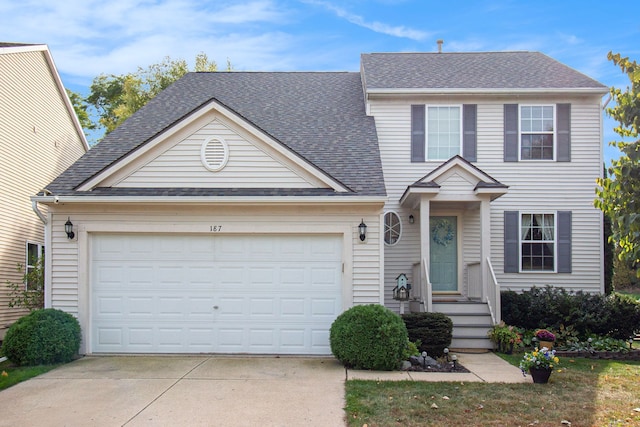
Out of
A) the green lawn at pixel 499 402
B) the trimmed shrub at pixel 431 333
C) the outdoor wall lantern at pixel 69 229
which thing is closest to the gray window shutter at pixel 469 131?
the trimmed shrub at pixel 431 333

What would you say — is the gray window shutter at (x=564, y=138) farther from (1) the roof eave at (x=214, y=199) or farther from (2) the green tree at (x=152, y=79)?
(2) the green tree at (x=152, y=79)

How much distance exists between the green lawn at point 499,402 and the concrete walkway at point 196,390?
1.32 ft

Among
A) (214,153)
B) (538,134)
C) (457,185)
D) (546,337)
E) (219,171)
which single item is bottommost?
(546,337)

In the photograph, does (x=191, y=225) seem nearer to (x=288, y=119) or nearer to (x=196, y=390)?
(x=196, y=390)

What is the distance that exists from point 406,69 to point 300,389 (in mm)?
10770

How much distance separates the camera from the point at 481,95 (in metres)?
15.2

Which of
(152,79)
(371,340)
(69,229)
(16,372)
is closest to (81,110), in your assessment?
(152,79)

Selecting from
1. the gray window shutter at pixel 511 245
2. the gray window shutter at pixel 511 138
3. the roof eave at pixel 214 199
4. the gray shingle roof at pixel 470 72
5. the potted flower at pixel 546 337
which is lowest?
the potted flower at pixel 546 337

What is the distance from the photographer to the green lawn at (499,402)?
6.95 metres

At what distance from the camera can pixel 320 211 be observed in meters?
11.4

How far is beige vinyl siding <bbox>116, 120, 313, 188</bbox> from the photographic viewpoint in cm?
1159

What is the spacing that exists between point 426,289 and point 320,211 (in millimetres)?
3047

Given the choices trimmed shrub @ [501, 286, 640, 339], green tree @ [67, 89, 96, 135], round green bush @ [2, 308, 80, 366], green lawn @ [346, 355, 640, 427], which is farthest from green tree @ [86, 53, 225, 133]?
green lawn @ [346, 355, 640, 427]

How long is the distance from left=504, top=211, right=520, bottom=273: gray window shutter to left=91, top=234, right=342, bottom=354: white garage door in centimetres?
552
